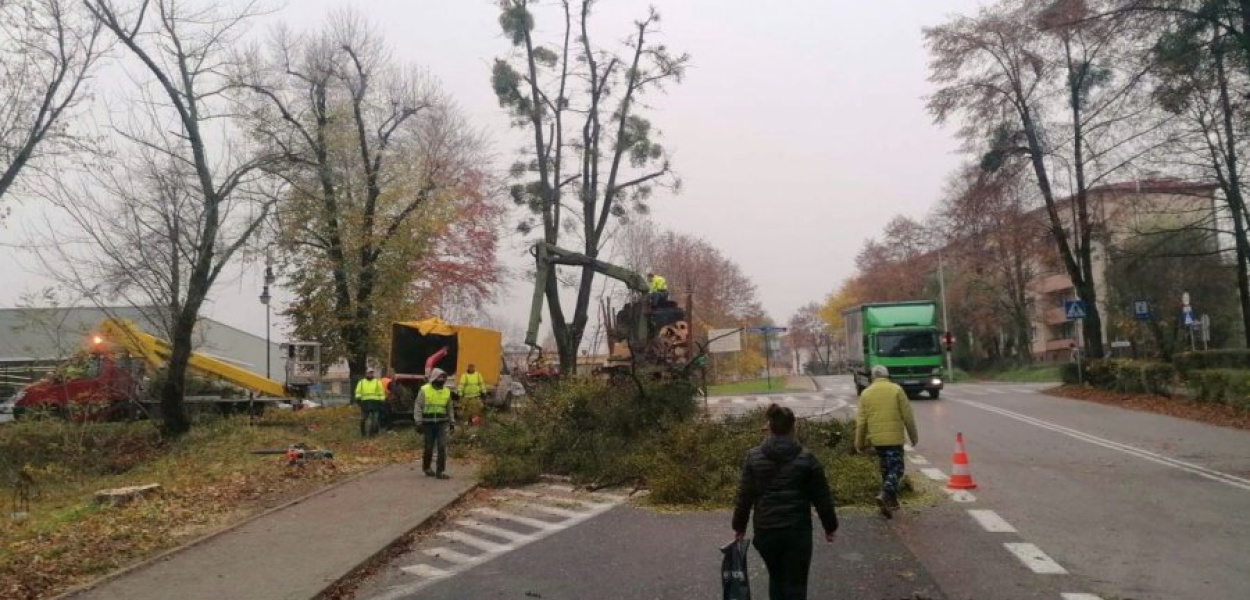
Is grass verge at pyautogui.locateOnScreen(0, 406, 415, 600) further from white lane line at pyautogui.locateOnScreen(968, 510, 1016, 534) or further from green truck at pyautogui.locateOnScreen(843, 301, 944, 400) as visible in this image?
green truck at pyautogui.locateOnScreen(843, 301, 944, 400)

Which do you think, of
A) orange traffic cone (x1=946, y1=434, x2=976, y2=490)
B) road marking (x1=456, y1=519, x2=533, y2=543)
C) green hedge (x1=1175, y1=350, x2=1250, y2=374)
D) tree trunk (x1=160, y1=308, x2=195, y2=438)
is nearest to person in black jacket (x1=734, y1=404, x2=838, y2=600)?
road marking (x1=456, y1=519, x2=533, y2=543)

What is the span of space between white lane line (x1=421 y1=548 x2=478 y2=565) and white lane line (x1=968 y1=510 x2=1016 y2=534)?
16.6ft

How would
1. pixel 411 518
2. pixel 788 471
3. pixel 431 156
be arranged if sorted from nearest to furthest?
pixel 788 471
pixel 411 518
pixel 431 156

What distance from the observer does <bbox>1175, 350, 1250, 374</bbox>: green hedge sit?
23.5 meters

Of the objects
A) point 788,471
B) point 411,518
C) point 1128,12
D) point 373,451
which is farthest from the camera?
point 373,451

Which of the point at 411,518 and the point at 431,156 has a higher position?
the point at 431,156

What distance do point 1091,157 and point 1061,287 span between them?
168 ft

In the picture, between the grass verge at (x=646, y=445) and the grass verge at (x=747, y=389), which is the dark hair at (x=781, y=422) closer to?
the grass verge at (x=646, y=445)

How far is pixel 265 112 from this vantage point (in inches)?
1056

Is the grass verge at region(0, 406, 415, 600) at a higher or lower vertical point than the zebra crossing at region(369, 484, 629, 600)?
higher

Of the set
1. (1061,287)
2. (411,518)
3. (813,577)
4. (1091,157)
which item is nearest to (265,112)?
(411,518)

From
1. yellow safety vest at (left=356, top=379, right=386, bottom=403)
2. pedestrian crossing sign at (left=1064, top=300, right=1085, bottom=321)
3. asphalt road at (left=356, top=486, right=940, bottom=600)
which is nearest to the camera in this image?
asphalt road at (left=356, top=486, right=940, bottom=600)

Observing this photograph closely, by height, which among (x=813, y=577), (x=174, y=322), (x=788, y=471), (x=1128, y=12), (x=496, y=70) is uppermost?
(x=496, y=70)

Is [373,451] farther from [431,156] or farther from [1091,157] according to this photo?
[1091,157]
